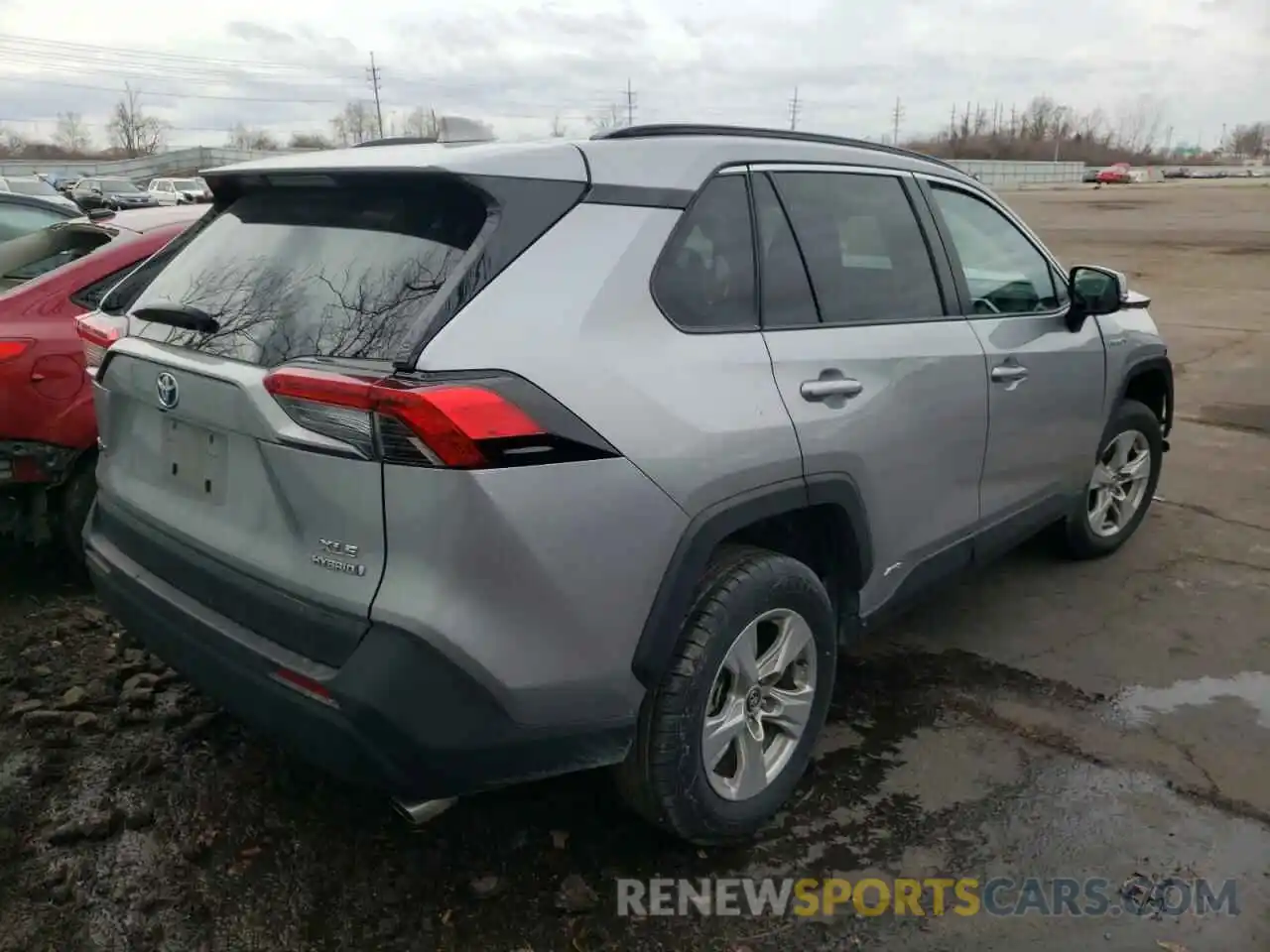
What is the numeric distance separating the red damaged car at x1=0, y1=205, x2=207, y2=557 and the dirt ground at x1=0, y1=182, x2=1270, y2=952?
39 cm

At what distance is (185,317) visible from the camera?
246cm

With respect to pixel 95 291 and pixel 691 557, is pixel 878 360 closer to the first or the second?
pixel 691 557

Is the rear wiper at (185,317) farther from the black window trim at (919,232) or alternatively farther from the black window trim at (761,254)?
the black window trim at (919,232)

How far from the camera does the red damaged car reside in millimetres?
3896

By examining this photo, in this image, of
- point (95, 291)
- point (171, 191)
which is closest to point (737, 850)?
point (95, 291)

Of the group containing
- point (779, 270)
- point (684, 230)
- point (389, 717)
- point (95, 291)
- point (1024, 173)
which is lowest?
point (1024, 173)

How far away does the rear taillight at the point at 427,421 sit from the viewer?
1.95 meters

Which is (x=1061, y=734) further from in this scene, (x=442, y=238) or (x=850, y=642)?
(x=442, y=238)

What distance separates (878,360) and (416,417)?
151 centimetres

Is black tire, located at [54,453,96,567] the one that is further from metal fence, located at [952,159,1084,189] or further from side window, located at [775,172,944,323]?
metal fence, located at [952,159,1084,189]

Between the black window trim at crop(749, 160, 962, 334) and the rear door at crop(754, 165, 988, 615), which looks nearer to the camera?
the rear door at crop(754, 165, 988, 615)

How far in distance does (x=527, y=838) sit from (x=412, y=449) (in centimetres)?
128

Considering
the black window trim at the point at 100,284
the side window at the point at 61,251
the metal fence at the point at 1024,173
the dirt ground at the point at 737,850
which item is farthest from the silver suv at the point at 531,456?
the metal fence at the point at 1024,173

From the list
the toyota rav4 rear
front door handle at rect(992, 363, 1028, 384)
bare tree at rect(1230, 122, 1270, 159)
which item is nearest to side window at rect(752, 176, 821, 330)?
the toyota rav4 rear
